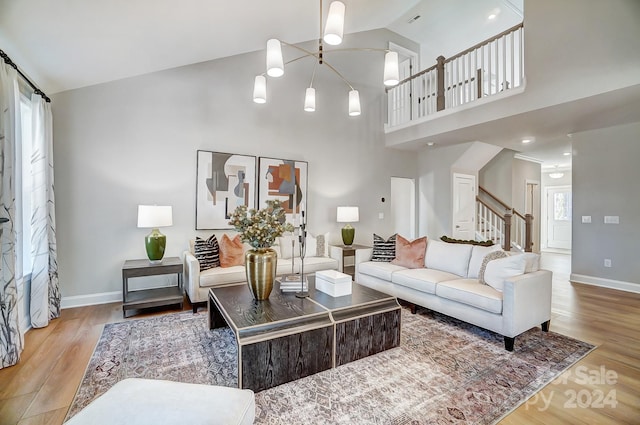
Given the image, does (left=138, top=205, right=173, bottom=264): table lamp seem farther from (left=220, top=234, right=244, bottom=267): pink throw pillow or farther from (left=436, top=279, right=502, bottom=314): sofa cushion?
(left=436, top=279, right=502, bottom=314): sofa cushion

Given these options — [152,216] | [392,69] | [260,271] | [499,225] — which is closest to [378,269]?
[260,271]

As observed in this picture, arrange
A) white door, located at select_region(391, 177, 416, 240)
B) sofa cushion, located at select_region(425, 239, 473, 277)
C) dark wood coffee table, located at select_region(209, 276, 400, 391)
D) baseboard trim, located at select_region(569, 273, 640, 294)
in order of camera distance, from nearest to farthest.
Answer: dark wood coffee table, located at select_region(209, 276, 400, 391), sofa cushion, located at select_region(425, 239, 473, 277), baseboard trim, located at select_region(569, 273, 640, 294), white door, located at select_region(391, 177, 416, 240)

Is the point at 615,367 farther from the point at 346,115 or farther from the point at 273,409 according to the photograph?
the point at 346,115

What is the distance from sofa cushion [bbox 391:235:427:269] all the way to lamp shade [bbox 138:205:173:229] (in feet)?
9.51

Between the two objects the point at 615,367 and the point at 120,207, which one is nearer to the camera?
the point at 615,367

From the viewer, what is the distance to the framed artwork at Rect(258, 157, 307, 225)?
4.67 meters

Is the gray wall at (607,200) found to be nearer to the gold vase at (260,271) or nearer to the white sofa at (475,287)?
the white sofa at (475,287)

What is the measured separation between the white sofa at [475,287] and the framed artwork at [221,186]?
2219mm

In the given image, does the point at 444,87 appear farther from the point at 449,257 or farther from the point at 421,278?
the point at 421,278

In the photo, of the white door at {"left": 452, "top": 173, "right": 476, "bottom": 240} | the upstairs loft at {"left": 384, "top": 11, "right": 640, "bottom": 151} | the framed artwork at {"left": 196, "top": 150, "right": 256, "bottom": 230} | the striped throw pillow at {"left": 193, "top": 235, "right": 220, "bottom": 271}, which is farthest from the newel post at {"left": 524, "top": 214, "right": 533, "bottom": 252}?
the striped throw pillow at {"left": 193, "top": 235, "right": 220, "bottom": 271}

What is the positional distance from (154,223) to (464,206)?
220 inches

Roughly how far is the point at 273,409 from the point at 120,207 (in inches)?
127

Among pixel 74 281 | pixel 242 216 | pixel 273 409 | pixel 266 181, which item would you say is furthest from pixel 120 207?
pixel 273 409

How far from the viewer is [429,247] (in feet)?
12.5
